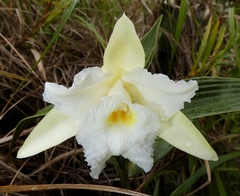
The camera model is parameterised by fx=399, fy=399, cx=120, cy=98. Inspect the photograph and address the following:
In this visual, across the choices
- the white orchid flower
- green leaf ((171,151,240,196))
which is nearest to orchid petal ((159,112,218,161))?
the white orchid flower

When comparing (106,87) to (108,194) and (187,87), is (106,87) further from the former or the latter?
(108,194)

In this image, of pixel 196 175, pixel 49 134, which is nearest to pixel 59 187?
Answer: pixel 49 134

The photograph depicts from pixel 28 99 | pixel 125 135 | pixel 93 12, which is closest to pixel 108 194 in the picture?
pixel 28 99

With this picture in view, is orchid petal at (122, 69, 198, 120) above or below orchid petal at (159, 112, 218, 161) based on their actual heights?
above

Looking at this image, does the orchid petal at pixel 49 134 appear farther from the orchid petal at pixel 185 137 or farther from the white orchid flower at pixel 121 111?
the orchid petal at pixel 185 137

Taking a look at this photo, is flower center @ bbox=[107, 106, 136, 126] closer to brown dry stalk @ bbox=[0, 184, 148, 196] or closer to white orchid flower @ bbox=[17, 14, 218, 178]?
white orchid flower @ bbox=[17, 14, 218, 178]

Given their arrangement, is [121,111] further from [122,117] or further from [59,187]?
[59,187]

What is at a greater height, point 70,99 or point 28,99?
point 70,99
